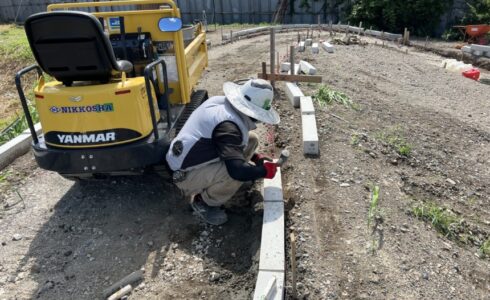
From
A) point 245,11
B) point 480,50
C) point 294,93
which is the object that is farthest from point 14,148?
point 245,11

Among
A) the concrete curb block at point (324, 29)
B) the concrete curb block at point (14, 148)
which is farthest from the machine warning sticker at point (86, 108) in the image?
the concrete curb block at point (324, 29)

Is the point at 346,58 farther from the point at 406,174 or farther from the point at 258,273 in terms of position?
the point at 258,273

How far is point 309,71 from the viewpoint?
27.7 feet

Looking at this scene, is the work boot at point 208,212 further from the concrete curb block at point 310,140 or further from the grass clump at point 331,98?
the grass clump at point 331,98

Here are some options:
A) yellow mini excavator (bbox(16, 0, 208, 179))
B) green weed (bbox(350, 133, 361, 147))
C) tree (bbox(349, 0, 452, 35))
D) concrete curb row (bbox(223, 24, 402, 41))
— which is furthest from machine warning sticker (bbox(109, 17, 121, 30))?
tree (bbox(349, 0, 452, 35))

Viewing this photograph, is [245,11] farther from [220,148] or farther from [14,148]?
[220,148]

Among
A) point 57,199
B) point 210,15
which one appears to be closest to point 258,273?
point 57,199

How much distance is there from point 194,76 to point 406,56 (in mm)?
9604

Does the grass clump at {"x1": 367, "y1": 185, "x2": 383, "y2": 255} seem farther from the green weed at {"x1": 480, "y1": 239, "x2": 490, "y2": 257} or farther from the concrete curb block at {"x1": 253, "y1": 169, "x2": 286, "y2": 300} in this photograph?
the green weed at {"x1": 480, "y1": 239, "x2": 490, "y2": 257}

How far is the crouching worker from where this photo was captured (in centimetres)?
343

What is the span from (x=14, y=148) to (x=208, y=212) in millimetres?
3148

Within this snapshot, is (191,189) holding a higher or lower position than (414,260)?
higher

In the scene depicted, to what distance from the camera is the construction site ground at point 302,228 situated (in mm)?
3129

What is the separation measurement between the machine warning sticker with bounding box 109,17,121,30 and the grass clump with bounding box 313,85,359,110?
11.0 ft
